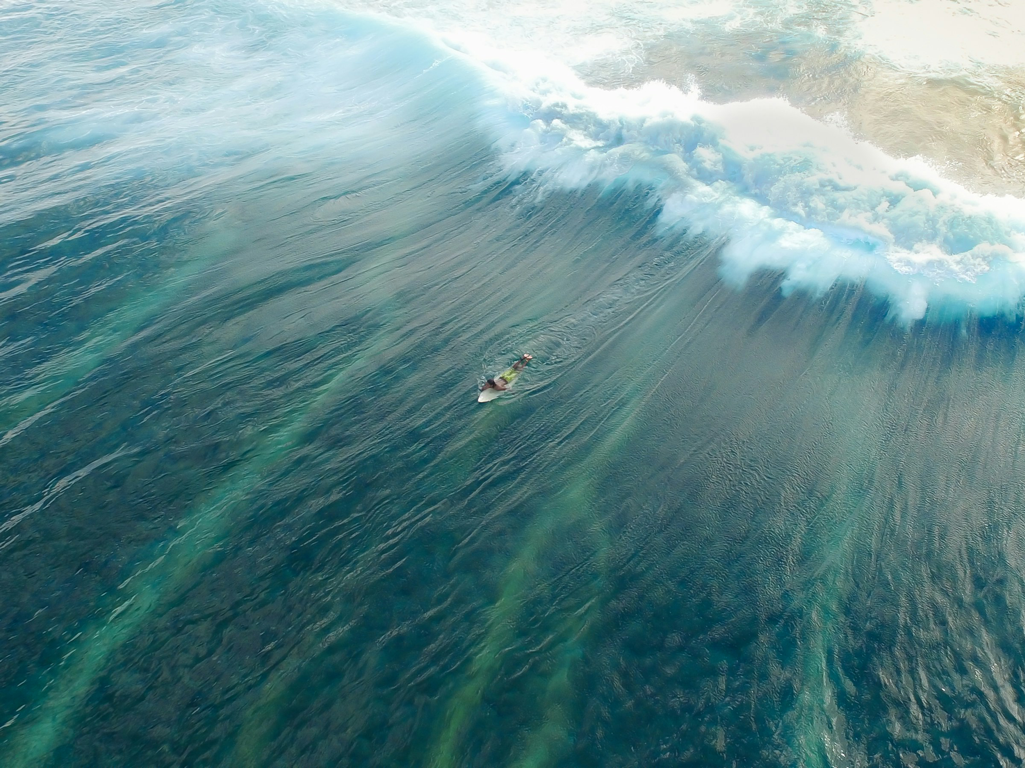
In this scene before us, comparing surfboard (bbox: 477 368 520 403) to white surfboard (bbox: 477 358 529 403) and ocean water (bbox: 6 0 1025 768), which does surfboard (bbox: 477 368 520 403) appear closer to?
white surfboard (bbox: 477 358 529 403)

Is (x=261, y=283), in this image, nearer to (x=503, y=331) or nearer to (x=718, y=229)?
(x=503, y=331)

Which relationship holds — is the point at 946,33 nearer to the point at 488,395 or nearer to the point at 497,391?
the point at 497,391

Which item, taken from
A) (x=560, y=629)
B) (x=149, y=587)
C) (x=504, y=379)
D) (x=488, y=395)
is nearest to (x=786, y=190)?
(x=504, y=379)

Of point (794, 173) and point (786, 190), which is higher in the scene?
point (794, 173)

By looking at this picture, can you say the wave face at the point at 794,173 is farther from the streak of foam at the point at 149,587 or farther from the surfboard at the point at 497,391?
the streak of foam at the point at 149,587

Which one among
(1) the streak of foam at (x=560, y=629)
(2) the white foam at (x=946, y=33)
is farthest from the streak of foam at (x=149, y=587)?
(2) the white foam at (x=946, y=33)

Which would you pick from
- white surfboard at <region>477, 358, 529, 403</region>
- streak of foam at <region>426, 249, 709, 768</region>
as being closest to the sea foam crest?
white surfboard at <region>477, 358, 529, 403</region>

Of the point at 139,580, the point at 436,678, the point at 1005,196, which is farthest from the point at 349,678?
the point at 1005,196

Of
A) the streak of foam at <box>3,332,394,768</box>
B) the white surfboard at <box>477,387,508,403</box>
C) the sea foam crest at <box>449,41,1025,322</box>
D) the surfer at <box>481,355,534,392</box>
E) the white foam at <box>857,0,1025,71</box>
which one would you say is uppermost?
the white foam at <box>857,0,1025,71</box>
